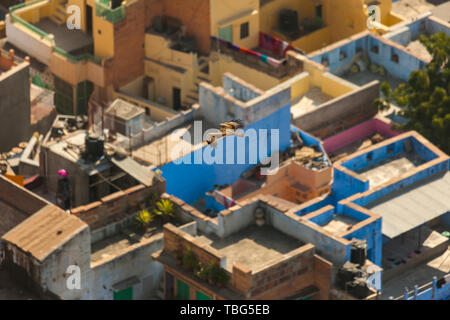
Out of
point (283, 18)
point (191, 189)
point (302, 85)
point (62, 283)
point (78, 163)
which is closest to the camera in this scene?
point (62, 283)

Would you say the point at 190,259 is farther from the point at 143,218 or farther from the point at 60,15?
the point at 60,15

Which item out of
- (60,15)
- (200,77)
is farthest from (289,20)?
(60,15)

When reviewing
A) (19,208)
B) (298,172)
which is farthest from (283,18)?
(19,208)

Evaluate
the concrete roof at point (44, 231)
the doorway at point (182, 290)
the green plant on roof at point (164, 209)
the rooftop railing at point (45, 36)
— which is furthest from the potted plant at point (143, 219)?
the rooftop railing at point (45, 36)

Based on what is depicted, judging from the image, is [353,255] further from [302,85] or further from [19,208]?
[302,85]

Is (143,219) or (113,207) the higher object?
(113,207)

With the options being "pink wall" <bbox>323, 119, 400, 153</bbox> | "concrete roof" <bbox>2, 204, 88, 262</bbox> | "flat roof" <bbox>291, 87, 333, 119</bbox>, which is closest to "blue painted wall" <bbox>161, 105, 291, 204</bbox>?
"pink wall" <bbox>323, 119, 400, 153</bbox>
